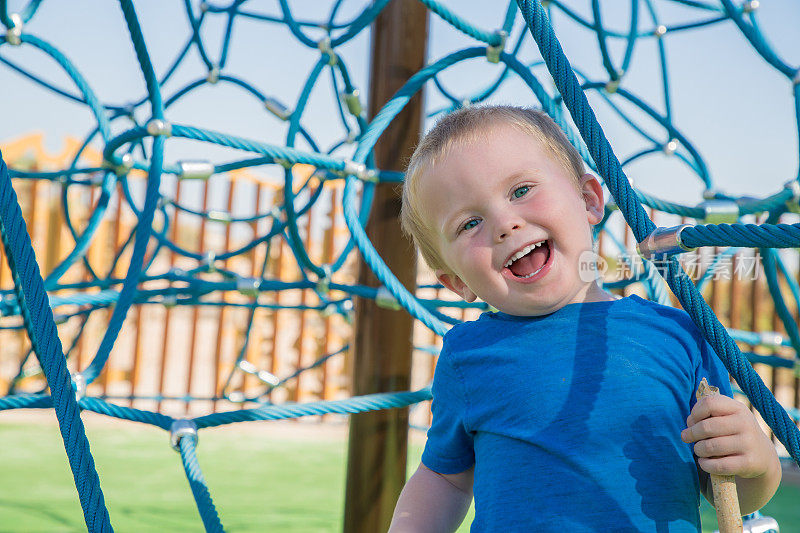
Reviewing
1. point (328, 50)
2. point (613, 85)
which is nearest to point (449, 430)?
point (328, 50)

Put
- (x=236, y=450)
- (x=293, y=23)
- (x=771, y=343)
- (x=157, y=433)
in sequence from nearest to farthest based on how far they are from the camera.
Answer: (x=293, y=23), (x=771, y=343), (x=236, y=450), (x=157, y=433)

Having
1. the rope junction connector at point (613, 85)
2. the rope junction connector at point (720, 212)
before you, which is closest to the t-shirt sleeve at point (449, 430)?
the rope junction connector at point (720, 212)

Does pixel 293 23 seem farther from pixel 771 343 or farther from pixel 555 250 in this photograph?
pixel 771 343

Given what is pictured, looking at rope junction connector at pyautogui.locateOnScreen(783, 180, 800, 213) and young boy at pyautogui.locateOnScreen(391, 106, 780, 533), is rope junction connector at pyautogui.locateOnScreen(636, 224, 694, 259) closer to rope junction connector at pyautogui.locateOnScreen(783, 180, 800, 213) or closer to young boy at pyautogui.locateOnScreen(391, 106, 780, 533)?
young boy at pyautogui.locateOnScreen(391, 106, 780, 533)

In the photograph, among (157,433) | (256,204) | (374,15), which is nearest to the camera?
(374,15)

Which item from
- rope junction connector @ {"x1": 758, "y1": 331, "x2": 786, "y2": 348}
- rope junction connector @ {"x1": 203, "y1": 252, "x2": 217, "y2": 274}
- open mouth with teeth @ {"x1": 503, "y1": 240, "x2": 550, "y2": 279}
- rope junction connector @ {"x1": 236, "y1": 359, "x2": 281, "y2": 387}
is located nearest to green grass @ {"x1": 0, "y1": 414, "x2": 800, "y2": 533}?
rope junction connector @ {"x1": 236, "y1": 359, "x2": 281, "y2": 387}

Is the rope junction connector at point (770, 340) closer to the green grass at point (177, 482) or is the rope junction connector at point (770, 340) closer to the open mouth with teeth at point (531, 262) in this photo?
the green grass at point (177, 482)

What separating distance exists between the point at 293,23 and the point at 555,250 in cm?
83

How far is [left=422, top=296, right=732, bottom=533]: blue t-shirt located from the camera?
0.39 metres

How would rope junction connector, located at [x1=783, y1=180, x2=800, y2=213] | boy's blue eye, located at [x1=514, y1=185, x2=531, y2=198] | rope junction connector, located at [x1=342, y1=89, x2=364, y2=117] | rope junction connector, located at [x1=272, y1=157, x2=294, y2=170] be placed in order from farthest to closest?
rope junction connector, located at [x1=342, y1=89, x2=364, y2=117], rope junction connector, located at [x1=783, y1=180, x2=800, y2=213], rope junction connector, located at [x1=272, y1=157, x2=294, y2=170], boy's blue eye, located at [x1=514, y1=185, x2=531, y2=198]

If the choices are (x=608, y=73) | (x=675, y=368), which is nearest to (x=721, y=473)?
(x=675, y=368)

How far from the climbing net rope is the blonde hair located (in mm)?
76

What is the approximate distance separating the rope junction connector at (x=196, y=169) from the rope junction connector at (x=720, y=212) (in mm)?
552

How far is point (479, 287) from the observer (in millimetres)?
436
